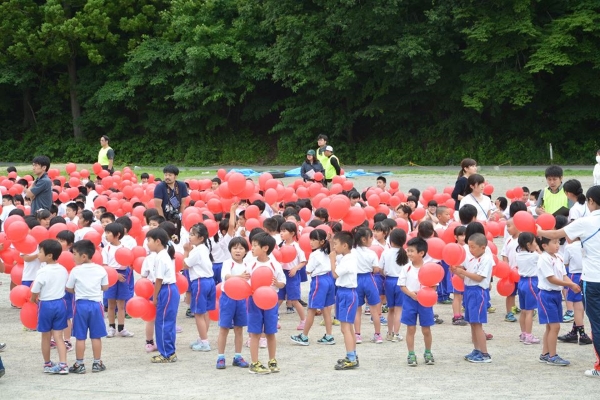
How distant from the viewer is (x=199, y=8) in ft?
117

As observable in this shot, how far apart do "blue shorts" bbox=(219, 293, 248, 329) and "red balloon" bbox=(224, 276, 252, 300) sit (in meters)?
0.35

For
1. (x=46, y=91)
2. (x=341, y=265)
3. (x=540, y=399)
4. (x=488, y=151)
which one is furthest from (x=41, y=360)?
(x=46, y=91)

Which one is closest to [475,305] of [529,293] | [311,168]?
[529,293]

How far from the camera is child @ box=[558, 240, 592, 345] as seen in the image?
27.8 feet

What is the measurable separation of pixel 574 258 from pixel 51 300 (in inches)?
214

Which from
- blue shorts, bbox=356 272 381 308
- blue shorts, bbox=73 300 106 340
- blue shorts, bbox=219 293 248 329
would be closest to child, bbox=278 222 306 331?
blue shorts, bbox=356 272 381 308

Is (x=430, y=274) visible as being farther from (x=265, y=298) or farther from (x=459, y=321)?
(x=459, y=321)

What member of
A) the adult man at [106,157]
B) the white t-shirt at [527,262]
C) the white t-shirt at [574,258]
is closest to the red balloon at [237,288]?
the white t-shirt at [527,262]

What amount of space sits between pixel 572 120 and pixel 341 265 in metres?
25.3

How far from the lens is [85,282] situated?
7551mm

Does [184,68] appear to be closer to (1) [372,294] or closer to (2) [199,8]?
(2) [199,8]

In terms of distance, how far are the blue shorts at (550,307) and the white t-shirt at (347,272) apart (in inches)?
70.9

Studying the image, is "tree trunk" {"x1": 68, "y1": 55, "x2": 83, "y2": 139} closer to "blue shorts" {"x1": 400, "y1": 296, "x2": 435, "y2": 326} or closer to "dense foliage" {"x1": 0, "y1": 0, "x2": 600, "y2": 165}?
"dense foliage" {"x1": 0, "y1": 0, "x2": 600, "y2": 165}

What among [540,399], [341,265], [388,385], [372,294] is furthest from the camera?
[372,294]
